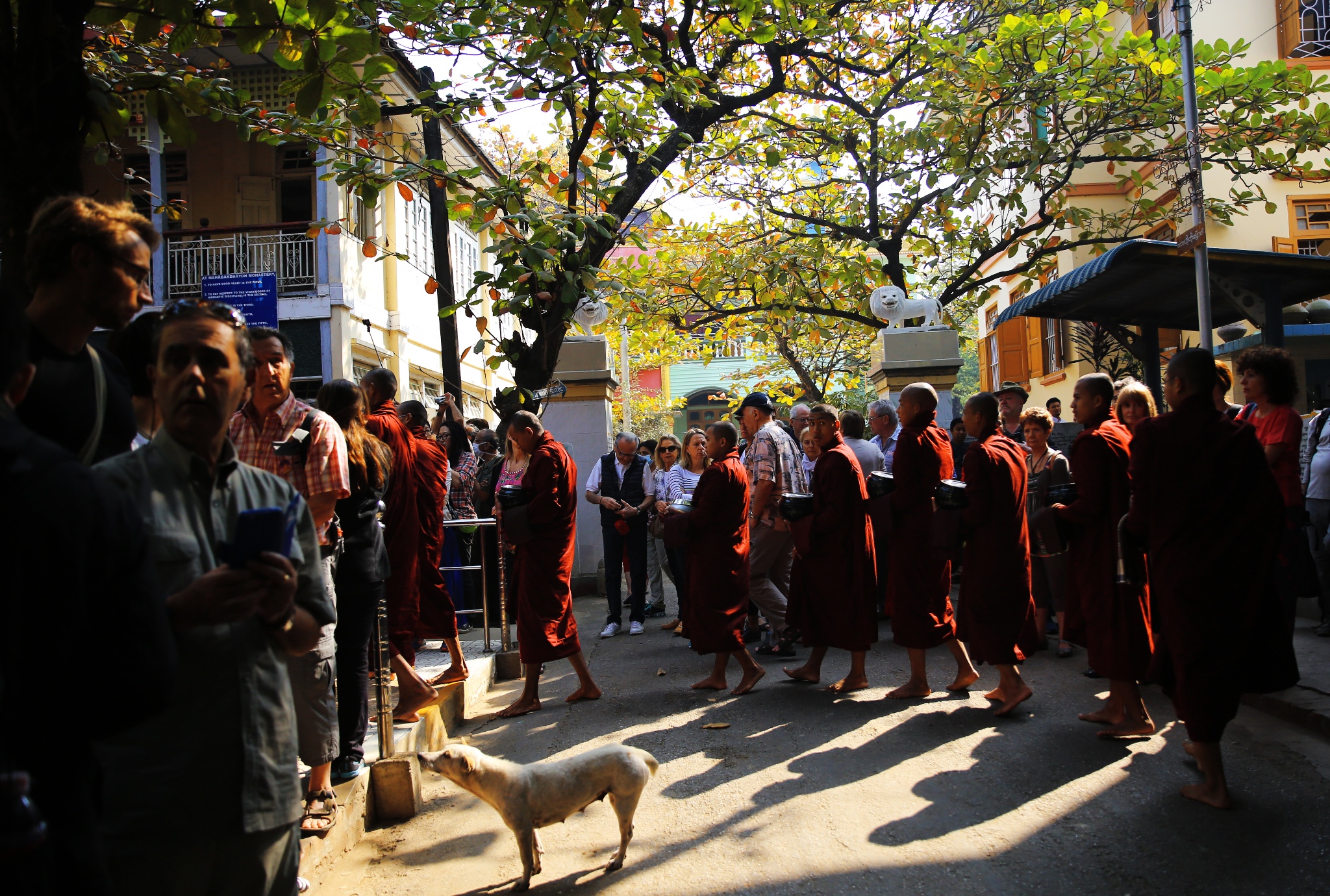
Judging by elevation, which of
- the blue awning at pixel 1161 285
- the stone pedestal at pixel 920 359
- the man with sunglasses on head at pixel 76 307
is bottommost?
the man with sunglasses on head at pixel 76 307

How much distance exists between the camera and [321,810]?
373 cm

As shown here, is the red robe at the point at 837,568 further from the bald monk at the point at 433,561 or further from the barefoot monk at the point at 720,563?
the bald monk at the point at 433,561

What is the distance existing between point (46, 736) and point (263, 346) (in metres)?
2.40

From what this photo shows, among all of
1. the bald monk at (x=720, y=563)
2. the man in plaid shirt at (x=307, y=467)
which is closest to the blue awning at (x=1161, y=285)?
the bald monk at (x=720, y=563)

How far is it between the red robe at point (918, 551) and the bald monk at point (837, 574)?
212 mm

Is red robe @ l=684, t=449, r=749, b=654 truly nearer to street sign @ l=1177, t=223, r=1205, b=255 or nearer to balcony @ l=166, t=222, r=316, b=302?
street sign @ l=1177, t=223, r=1205, b=255

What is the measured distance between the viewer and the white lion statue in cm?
1142

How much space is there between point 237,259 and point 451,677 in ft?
37.3

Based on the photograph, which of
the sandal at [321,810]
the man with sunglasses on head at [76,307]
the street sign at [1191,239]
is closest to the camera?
the man with sunglasses on head at [76,307]

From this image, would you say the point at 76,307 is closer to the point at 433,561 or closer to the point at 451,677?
the point at 433,561

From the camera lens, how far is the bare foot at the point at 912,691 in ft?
19.7

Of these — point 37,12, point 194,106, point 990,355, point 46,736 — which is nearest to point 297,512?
point 46,736

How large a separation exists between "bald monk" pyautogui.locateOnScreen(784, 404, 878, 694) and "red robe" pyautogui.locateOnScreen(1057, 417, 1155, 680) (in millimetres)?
1361

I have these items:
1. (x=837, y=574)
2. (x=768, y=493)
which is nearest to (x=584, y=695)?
(x=837, y=574)
